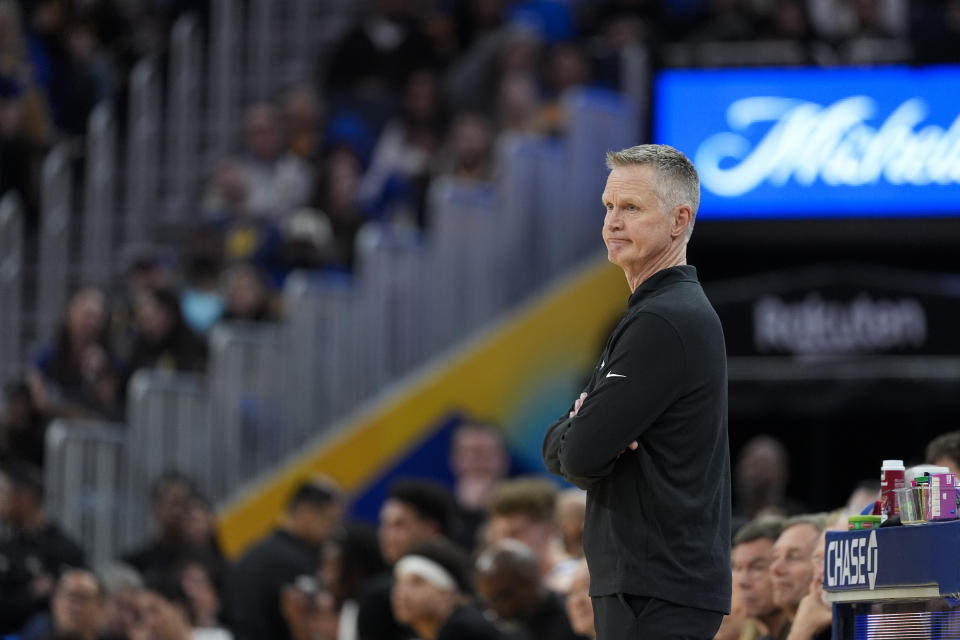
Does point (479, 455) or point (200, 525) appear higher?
point (479, 455)

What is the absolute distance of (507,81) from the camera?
1305cm

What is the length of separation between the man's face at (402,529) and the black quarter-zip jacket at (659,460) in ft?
14.3

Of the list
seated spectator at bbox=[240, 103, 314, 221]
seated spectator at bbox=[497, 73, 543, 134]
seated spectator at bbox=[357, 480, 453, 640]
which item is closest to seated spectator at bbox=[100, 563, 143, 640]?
seated spectator at bbox=[357, 480, 453, 640]

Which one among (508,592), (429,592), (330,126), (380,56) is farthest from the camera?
(380,56)

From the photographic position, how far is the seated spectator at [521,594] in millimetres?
6906

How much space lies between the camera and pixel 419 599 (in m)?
7.25

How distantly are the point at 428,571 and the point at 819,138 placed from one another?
5529 mm

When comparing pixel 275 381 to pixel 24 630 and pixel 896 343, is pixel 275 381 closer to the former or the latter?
pixel 24 630

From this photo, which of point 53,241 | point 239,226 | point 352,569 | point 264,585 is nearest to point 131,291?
point 239,226

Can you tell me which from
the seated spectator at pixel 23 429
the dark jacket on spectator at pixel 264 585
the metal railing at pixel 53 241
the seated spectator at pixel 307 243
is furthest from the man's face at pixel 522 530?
the metal railing at pixel 53 241

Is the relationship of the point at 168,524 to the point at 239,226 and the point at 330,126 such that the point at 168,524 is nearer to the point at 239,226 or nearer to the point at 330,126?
the point at 239,226

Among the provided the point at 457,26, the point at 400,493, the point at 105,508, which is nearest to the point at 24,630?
the point at 105,508

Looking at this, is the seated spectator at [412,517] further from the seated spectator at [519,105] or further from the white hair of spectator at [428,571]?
the seated spectator at [519,105]

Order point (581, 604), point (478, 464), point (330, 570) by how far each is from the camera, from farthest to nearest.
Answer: point (478, 464)
point (330, 570)
point (581, 604)
